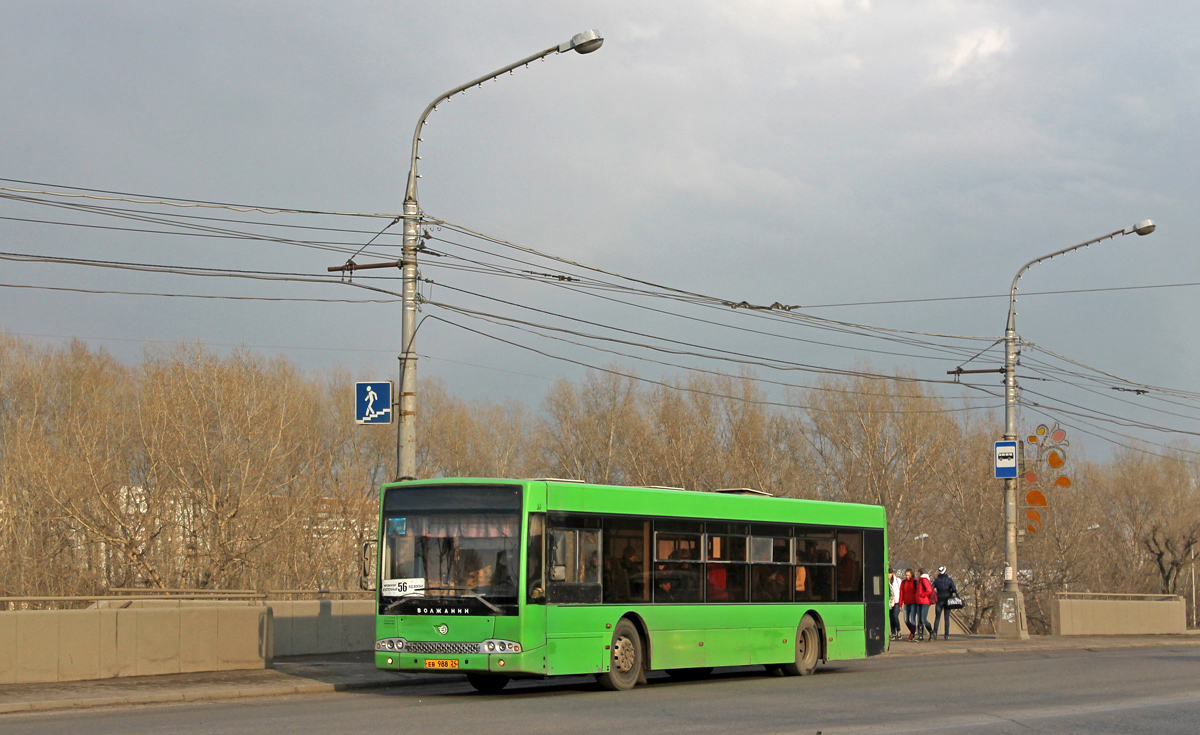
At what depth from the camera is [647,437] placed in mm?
65062

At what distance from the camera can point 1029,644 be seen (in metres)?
28.7

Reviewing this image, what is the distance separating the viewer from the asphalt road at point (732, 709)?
39.8 feet

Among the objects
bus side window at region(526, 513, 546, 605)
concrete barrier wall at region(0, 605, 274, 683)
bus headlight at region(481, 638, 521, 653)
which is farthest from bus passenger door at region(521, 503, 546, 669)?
concrete barrier wall at region(0, 605, 274, 683)

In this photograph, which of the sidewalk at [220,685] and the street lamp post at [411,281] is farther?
the street lamp post at [411,281]

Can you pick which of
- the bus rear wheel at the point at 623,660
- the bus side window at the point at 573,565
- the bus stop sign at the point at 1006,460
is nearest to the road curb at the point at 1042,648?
the bus stop sign at the point at 1006,460

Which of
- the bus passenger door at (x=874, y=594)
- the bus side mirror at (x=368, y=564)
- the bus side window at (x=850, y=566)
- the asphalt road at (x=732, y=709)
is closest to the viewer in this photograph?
the asphalt road at (x=732, y=709)

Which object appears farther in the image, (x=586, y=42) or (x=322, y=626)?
(x=322, y=626)

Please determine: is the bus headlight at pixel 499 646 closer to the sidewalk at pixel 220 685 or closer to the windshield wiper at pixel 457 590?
the windshield wiper at pixel 457 590

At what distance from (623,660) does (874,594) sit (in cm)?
661

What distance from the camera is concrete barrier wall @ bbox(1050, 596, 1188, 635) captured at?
112 feet

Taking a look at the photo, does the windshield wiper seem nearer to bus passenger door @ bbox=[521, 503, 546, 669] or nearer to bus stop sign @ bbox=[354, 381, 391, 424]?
bus passenger door @ bbox=[521, 503, 546, 669]

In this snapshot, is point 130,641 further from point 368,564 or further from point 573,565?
point 573,565

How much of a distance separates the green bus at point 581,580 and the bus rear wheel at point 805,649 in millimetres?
56

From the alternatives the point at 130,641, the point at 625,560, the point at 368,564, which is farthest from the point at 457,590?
the point at 130,641
